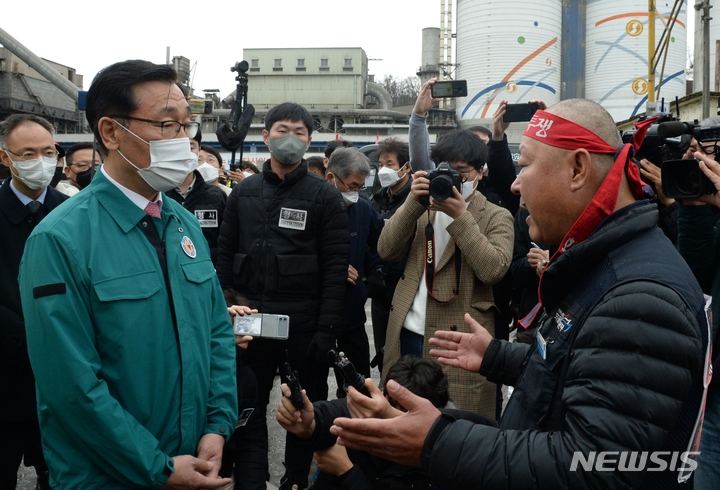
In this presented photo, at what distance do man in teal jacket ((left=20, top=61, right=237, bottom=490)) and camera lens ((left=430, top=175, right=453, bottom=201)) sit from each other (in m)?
1.50

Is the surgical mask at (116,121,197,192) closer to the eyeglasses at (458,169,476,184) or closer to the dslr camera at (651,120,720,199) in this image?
the dslr camera at (651,120,720,199)

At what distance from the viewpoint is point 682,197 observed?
2682 mm

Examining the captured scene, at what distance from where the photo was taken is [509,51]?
85.7 feet

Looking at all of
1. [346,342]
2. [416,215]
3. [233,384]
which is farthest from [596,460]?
[346,342]

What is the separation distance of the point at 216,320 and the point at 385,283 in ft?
7.53

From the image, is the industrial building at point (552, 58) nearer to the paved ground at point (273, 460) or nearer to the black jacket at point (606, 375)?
the paved ground at point (273, 460)

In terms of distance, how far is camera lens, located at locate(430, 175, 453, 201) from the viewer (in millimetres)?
3416

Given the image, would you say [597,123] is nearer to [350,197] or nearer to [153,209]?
[153,209]

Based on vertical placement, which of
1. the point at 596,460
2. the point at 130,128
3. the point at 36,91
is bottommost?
the point at 596,460

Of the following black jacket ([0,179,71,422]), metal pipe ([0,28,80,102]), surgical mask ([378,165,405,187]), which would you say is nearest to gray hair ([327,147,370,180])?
surgical mask ([378,165,405,187])

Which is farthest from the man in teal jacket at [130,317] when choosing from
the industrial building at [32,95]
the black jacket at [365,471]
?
the industrial building at [32,95]

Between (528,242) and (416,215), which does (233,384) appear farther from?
(528,242)

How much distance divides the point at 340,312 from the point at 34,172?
6.53 feet

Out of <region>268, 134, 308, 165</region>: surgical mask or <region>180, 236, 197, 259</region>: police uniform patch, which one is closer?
<region>180, 236, 197, 259</region>: police uniform patch
